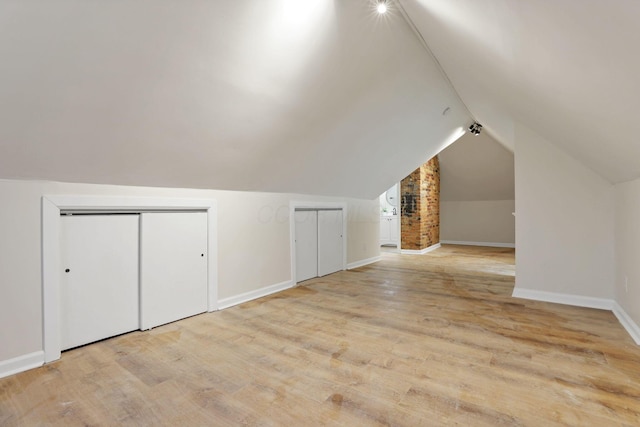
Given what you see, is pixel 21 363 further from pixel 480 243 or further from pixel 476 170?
pixel 480 243

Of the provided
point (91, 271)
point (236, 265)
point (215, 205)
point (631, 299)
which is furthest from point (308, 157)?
point (631, 299)

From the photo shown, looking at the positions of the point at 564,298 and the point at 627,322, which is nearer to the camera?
the point at 627,322

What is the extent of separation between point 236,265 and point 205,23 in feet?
8.80

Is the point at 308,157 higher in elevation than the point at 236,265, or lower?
higher

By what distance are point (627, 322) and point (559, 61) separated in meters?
2.84

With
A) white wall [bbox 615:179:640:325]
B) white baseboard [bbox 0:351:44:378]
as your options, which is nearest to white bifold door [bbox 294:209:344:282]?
white baseboard [bbox 0:351:44:378]

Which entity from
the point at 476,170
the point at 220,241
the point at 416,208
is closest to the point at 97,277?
the point at 220,241

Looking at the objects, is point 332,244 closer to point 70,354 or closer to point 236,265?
point 236,265

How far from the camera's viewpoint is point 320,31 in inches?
98.4

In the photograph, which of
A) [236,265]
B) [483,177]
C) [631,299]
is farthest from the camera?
[483,177]

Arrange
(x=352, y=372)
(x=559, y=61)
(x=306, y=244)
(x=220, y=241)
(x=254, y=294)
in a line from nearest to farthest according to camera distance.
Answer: (x=559, y=61) → (x=352, y=372) → (x=220, y=241) → (x=254, y=294) → (x=306, y=244)

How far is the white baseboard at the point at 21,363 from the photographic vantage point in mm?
2234

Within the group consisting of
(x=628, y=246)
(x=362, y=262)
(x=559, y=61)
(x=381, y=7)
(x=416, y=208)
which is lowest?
(x=362, y=262)

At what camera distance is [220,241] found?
3.72 metres
